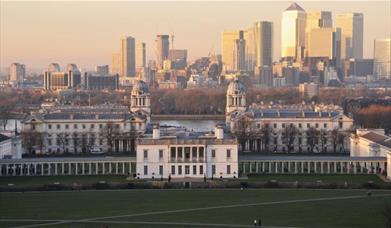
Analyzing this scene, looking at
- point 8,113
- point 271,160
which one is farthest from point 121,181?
point 8,113

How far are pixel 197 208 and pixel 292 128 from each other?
3716 cm

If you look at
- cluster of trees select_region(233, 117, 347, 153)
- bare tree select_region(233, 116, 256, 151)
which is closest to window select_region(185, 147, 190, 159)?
bare tree select_region(233, 116, 256, 151)

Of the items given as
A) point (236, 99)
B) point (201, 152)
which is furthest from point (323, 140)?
point (201, 152)

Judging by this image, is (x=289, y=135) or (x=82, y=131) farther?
(x=82, y=131)

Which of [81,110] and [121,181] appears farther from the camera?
[81,110]

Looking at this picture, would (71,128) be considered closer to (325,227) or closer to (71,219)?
(71,219)

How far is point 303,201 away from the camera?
4766 centimetres

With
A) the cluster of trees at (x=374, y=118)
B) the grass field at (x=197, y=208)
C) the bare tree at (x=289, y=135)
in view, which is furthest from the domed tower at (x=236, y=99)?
the grass field at (x=197, y=208)

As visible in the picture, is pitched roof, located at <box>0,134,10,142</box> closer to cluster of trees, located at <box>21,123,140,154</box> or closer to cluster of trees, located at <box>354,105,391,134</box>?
cluster of trees, located at <box>21,123,140,154</box>

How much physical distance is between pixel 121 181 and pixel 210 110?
7947 centimetres

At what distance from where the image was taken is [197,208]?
45.6 metres

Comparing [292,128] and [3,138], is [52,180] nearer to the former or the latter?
[3,138]

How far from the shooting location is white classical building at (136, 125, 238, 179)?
199 feet

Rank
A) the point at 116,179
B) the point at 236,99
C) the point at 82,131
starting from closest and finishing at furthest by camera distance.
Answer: the point at 116,179, the point at 82,131, the point at 236,99
